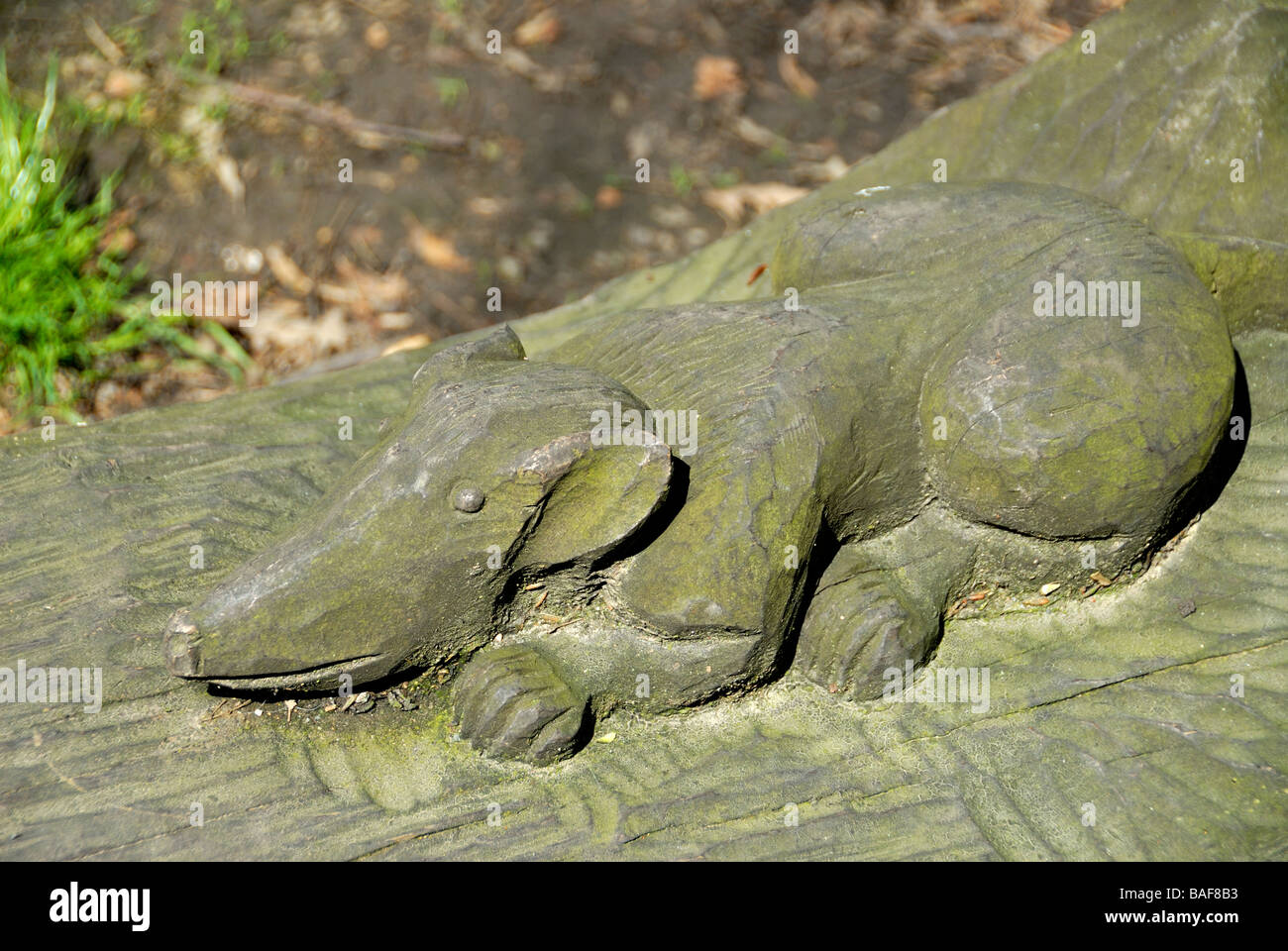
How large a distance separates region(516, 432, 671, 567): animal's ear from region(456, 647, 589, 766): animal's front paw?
0.24 metres

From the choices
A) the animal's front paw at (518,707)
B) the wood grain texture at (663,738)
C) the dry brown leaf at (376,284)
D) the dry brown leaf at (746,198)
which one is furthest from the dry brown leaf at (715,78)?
the animal's front paw at (518,707)

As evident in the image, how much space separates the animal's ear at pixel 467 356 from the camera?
218 cm

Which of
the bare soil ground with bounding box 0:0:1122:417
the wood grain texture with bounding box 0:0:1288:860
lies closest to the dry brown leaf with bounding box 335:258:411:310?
the bare soil ground with bounding box 0:0:1122:417

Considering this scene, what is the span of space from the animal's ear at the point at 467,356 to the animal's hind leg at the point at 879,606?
2.84ft

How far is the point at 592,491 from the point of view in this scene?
1973 millimetres

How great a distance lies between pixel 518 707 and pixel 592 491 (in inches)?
17.8

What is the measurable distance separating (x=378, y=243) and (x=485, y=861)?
11.2ft

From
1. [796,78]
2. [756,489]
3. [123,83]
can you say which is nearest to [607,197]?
[796,78]

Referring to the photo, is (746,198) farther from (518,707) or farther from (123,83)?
(518,707)

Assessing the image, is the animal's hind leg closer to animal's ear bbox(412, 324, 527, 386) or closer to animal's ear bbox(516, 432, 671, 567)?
animal's ear bbox(516, 432, 671, 567)

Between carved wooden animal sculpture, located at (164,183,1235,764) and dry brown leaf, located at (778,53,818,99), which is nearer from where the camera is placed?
carved wooden animal sculpture, located at (164,183,1235,764)

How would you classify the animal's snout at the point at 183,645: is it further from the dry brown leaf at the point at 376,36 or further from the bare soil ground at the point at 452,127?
the dry brown leaf at the point at 376,36

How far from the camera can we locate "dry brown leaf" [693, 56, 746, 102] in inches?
208
